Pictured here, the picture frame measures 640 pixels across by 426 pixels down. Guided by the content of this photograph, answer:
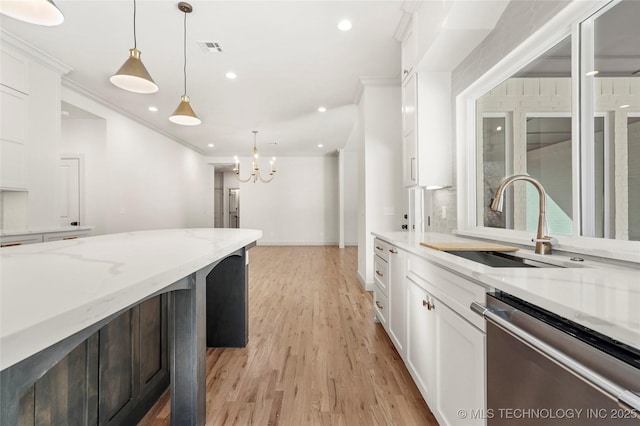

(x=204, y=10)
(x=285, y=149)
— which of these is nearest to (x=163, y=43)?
(x=204, y=10)

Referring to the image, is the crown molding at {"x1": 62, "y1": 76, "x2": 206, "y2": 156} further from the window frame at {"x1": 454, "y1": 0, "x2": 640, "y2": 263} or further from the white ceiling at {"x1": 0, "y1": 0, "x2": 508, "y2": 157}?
the window frame at {"x1": 454, "y1": 0, "x2": 640, "y2": 263}

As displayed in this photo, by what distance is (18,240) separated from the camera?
286 centimetres

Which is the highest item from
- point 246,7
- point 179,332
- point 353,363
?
point 246,7

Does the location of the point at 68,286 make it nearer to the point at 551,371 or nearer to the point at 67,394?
the point at 67,394

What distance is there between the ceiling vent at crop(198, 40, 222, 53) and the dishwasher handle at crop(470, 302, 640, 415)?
11.3 feet

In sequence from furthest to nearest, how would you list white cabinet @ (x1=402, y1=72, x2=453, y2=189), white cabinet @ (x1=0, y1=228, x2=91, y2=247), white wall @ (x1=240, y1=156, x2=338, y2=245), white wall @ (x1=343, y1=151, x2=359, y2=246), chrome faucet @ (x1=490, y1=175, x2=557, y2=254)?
white wall @ (x1=240, y1=156, x2=338, y2=245)
white wall @ (x1=343, y1=151, x2=359, y2=246)
white cabinet @ (x1=0, y1=228, x2=91, y2=247)
white cabinet @ (x1=402, y1=72, x2=453, y2=189)
chrome faucet @ (x1=490, y1=175, x2=557, y2=254)

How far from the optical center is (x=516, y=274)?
2.97 feet

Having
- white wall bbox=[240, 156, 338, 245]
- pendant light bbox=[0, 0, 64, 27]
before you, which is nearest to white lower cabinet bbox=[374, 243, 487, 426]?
pendant light bbox=[0, 0, 64, 27]

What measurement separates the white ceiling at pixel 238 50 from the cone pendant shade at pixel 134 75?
80 centimetres

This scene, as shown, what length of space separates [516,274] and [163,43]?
12.4 feet

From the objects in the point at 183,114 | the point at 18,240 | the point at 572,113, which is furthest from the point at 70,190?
the point at 572,113

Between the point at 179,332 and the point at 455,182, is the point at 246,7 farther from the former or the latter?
the point at 179,332

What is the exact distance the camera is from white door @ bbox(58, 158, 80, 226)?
466cm

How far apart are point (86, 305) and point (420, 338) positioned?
149cm
